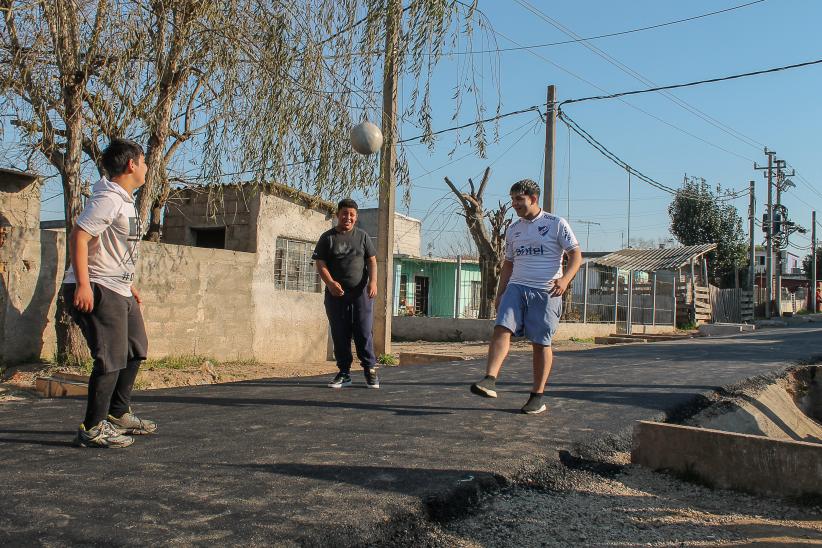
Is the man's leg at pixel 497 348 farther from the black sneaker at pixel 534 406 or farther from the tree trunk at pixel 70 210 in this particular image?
the tree trunk at pixel 70 210

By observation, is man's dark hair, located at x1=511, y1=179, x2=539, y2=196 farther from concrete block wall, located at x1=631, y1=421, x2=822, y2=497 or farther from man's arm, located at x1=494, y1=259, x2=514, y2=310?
concrete block wall, located at x1=631, y1=421, x2=822, y2=497

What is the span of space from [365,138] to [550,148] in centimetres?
1163

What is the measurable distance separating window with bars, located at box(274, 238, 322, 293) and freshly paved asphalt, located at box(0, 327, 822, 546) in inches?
281

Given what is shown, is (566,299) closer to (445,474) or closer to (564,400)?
(564,400)

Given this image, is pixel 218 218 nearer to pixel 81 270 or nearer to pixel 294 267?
pixel 294 267

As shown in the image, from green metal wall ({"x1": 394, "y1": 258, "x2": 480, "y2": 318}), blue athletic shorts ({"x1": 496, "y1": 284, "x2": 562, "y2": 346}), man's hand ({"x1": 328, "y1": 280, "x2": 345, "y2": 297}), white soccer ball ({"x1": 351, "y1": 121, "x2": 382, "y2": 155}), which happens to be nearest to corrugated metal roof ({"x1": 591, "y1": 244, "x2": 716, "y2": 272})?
green metal wall ({"x1": 394, "y1": 258, "x2": 480, "y2": 318})

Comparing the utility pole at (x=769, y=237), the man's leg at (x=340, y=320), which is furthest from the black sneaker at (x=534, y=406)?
the utility pole at (x=769, y=237)

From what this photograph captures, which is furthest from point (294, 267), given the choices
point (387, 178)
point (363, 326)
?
point (363, 326)

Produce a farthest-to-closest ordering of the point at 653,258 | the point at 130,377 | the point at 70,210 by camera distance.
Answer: the point at 653,258, the point at 70,210, the point at 130,377

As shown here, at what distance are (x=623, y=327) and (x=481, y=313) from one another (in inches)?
196

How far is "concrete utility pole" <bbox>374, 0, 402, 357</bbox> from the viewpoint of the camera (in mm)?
6324

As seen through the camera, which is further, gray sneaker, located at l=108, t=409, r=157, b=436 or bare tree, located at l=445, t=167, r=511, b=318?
bare tree, located at l=445, t=167, r=511, b=318

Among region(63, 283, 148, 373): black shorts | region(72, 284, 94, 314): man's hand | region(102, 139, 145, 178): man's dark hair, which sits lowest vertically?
region(63, 283, 148, 373): black shorts

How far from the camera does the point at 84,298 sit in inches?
133
